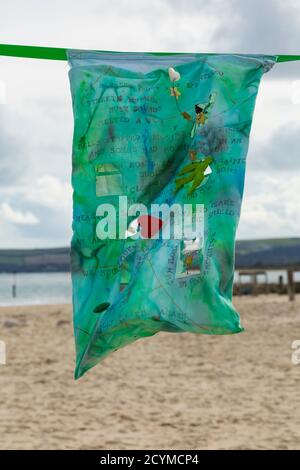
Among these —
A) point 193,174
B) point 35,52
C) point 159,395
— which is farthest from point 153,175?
point 159,395

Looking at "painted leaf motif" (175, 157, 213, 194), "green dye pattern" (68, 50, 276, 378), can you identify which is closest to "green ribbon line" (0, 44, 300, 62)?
"green dye pattern" (68, 50, 276, 378)

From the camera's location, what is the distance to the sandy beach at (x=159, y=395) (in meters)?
6.77

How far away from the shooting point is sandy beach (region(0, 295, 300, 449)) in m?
6.77

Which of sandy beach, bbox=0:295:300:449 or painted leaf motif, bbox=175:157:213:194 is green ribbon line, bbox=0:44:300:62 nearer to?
painted leaf motif, bbox=175:157:213:194

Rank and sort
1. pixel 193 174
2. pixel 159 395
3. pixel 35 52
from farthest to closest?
pixel 159 395
pixel 35 52
pixel 193 174

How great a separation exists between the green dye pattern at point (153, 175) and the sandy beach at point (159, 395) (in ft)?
13.3

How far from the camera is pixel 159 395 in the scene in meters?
8.06

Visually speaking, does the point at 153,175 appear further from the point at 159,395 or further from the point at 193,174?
the point at 159,395

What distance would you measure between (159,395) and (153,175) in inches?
217

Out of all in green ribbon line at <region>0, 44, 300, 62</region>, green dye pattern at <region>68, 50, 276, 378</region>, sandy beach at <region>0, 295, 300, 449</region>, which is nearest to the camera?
green dye pattern at <region>68, 50, 276, 378</region>

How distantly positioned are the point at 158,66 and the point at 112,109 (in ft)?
0.69

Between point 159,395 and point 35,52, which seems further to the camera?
point 159,395

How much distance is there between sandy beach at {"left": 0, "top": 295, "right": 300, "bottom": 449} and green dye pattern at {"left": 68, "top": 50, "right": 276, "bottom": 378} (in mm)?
4042

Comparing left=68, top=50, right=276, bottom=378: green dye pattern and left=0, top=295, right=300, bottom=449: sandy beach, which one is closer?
left=68, top=50, right=276, bottom=378: green dye pattern
